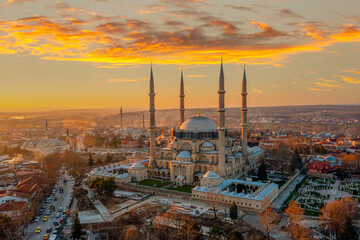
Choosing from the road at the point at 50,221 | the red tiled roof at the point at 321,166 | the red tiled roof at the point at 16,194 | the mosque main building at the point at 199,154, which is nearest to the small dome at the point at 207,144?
the mosque main building at the point at 199,154

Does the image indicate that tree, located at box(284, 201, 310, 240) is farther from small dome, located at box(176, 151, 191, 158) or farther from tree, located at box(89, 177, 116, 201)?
tree, located at box(89, 177, 116, 201)

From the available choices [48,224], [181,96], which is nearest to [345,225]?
[48,224]

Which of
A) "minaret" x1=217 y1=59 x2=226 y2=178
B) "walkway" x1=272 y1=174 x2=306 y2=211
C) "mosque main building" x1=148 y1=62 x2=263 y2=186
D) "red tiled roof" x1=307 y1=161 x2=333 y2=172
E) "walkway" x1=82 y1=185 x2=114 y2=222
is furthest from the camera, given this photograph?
"red tiled roof" x1=307 y1=161 x2=333 y2=172

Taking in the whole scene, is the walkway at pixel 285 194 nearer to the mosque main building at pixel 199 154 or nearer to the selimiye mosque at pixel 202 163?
the selimiye mosque at pixel 202 163

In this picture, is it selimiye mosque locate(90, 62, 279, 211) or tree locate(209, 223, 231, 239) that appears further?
selimiye mosque locate(90, 62, 279, 211)

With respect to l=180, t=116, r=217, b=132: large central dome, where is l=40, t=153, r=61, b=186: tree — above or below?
below

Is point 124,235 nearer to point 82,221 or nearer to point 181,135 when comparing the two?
point 82,221

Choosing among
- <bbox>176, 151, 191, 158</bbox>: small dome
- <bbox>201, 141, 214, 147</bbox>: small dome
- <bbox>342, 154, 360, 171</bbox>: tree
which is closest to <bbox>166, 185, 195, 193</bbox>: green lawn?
<bbox>176, 151, 191, 158</bbox>: small dome
